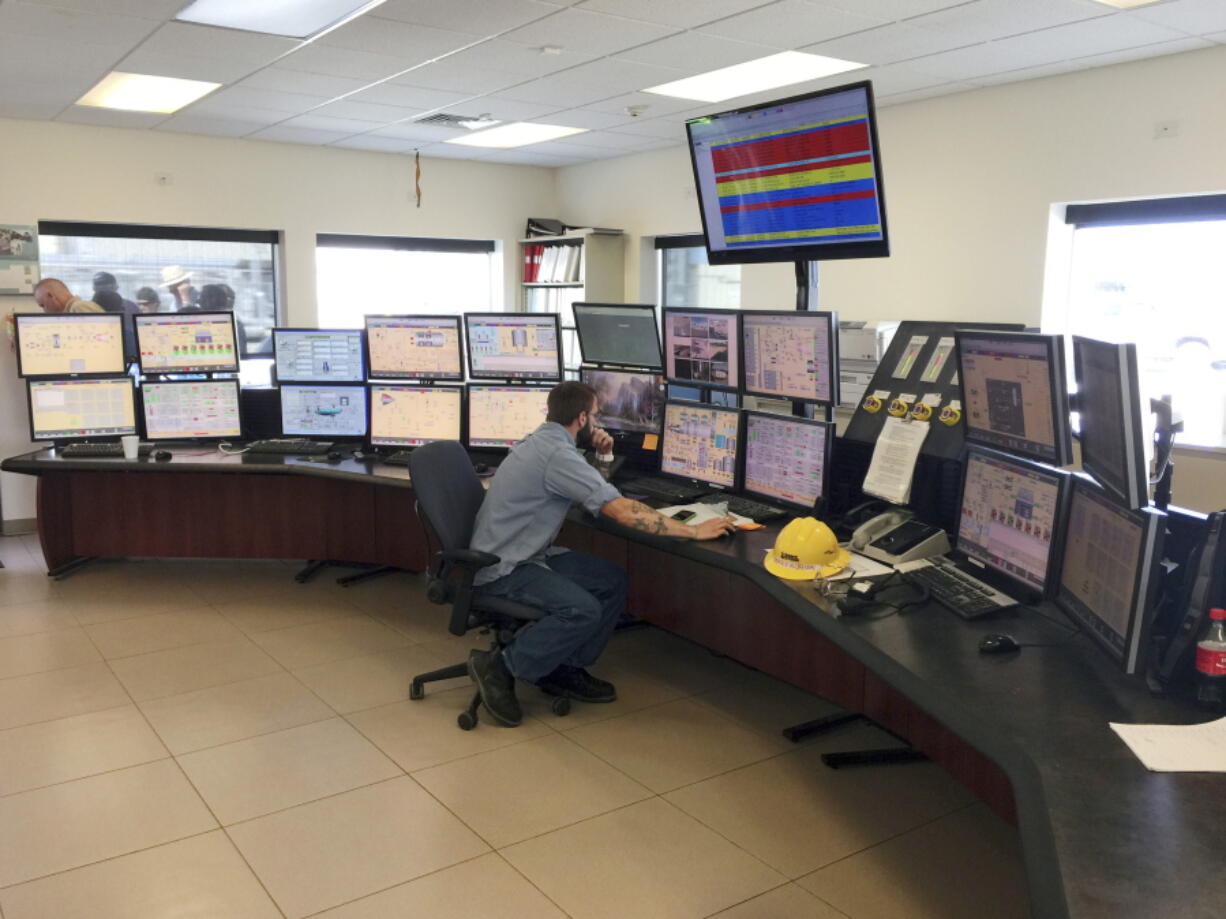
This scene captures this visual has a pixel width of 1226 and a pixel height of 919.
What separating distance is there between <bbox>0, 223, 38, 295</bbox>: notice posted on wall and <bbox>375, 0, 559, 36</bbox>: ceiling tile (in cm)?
345

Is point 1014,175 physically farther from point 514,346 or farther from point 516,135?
point 516,135

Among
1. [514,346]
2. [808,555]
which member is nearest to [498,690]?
[808,555]

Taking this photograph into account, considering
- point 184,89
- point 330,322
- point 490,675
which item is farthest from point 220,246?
point 490,675

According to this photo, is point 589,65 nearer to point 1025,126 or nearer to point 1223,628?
point 1025,126

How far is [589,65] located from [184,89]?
2.29m

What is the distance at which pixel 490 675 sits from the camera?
11.3 feet

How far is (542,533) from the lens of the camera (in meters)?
3.50

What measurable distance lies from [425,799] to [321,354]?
107 inches

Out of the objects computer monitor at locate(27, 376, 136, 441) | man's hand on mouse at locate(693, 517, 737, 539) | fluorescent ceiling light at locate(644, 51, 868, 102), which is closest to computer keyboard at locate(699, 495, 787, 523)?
man's hand on mouse at locate(693, 517, 737, 539)

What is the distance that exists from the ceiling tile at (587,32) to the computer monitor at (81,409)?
8.73 feet

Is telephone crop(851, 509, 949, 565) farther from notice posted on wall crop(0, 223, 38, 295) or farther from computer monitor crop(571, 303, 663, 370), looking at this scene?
notice posted on wall crop(0, 223, 38, 295)

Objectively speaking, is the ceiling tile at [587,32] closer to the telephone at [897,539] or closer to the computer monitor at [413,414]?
the computer monitor at [413,414]

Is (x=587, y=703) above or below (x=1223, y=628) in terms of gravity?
below

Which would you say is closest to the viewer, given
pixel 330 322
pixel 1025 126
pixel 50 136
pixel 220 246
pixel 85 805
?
pixel 85 805
